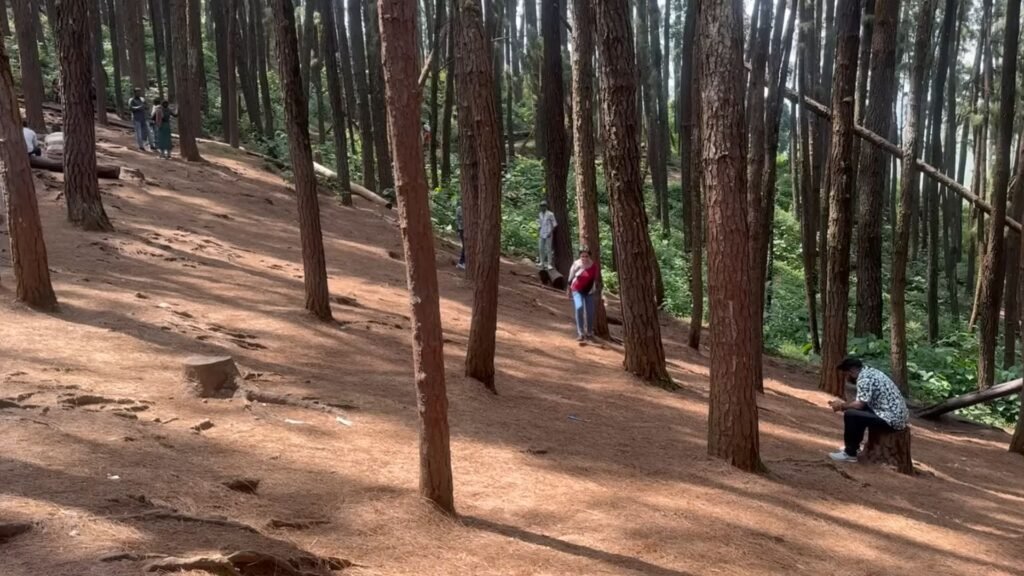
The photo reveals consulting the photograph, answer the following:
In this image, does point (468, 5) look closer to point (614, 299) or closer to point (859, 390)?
point (859, 390)

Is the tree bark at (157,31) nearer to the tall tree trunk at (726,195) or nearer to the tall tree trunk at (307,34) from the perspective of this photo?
the tall tree trunk at (307,34)

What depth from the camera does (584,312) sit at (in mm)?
12812

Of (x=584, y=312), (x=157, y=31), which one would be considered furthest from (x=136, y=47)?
(x=584, y=312)

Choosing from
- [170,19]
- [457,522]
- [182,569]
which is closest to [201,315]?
[457,522]

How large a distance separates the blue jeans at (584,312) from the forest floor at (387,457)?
44 centimetres

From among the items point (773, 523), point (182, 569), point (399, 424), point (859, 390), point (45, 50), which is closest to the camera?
point (182, 569)

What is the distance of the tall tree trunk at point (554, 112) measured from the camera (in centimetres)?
1562

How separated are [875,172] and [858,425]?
25.7ft

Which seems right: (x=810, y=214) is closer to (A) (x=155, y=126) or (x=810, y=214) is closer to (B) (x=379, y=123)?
(B) (x=379, y=123)

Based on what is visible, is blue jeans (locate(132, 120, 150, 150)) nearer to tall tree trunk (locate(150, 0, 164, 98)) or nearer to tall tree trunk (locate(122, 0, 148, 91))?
tall tree trunk (locate(122, 0, 148, 91))

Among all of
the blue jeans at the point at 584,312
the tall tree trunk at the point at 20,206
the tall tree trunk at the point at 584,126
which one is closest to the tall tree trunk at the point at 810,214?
the tall tree trunk at the point at 584,126

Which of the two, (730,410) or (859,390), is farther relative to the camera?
(859,390)

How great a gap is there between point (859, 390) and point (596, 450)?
9.42 ft

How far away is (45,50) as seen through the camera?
31.3 meters
